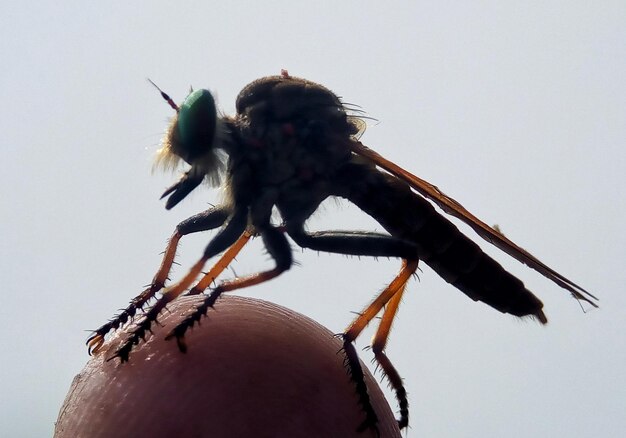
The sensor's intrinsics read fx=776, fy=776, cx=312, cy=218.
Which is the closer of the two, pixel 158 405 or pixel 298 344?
pixel 158 405

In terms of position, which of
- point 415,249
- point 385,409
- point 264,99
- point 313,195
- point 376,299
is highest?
point 264,99

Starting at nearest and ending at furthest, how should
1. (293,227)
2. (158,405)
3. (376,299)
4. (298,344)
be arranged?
(158,405)
(298,344)
(376,299)
(293,227)

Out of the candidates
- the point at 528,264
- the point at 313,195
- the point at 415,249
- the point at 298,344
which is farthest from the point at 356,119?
the point at 298,344

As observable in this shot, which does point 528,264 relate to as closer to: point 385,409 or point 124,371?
point 385,409

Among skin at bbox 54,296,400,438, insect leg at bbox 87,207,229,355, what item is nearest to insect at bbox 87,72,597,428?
insect leg at bbox 87,207,229,355

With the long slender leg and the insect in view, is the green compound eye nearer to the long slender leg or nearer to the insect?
the insect

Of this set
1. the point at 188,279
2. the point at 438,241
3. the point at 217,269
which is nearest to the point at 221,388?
the point at 188,279
